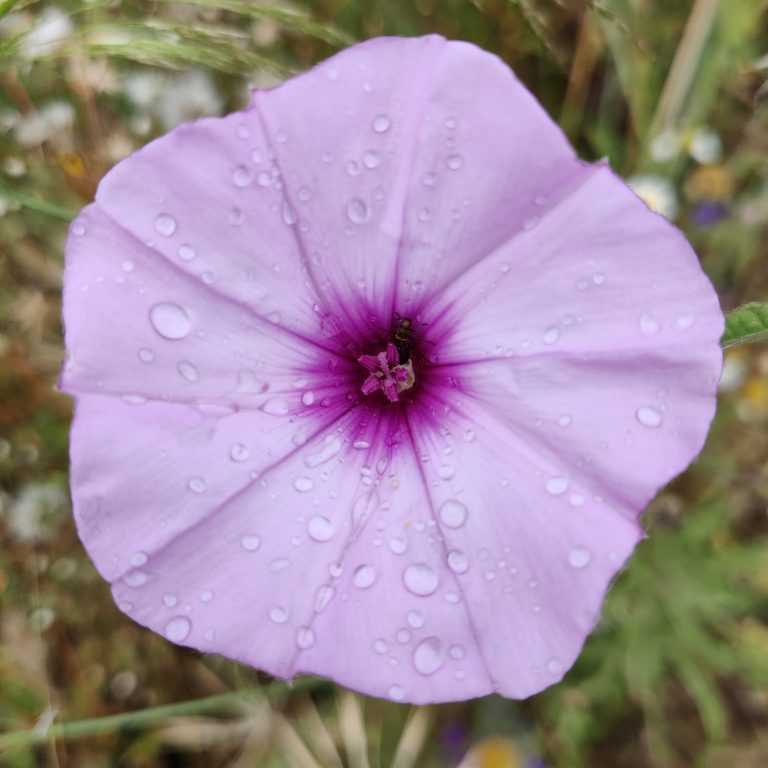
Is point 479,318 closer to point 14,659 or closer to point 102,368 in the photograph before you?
point 102,368

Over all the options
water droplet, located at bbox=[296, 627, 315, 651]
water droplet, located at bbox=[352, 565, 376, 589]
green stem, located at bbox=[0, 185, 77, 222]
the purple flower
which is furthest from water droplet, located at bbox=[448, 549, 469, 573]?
green stem, located at bbox=[0, 185, 77, 222]

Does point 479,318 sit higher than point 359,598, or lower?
higher

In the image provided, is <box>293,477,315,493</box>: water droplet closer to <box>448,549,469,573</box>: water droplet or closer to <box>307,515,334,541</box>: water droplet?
<box>307,515,334,541</box>: water droplet

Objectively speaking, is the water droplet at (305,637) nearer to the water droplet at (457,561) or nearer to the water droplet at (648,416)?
the water droplet at (457,561)

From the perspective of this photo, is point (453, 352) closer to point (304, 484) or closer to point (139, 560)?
point (304, 484)

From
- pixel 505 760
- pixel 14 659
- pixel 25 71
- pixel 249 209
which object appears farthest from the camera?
pixel 505 760

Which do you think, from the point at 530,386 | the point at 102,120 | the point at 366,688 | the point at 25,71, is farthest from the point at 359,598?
the point at 102,120
